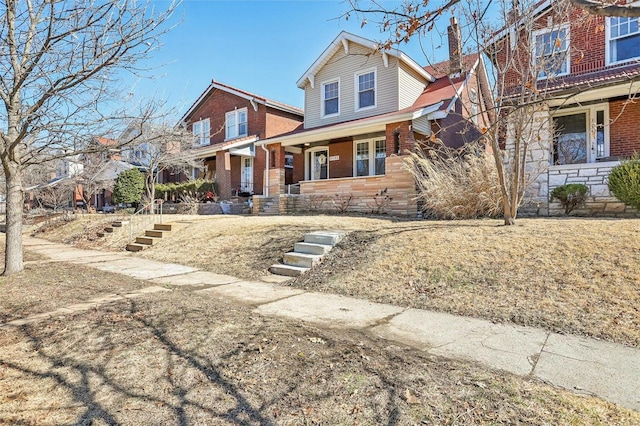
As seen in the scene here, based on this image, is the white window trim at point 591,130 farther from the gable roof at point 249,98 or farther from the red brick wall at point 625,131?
the gable roof at point 249,98

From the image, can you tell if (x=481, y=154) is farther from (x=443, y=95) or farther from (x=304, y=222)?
(x=443, y=95)

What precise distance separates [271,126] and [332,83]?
5011 millimetres

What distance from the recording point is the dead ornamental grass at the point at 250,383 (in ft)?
7.38

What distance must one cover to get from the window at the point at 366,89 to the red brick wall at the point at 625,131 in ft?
28.4

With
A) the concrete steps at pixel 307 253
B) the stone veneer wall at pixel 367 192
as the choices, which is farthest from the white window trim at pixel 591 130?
the concrete steps at pixel 307 253

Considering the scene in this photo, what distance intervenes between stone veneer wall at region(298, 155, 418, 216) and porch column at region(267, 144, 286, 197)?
120 cm

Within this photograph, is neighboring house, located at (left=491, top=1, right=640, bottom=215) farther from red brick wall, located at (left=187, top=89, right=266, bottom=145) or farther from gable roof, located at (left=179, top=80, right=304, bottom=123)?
red brick wall, located at (left=187, top=89, right=266, bottom=145)

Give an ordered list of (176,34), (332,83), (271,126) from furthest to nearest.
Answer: (271,126), (332,83), (176,34)

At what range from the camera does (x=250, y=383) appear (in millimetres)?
2641

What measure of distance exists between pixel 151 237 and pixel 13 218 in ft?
18.5

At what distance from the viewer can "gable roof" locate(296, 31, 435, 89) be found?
15.8 meters

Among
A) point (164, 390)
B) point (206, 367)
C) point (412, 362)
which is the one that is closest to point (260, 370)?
point (206, 367)

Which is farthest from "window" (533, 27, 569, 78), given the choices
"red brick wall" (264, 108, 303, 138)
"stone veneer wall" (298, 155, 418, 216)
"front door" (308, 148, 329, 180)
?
"red brick wall" (264, 108, 303, 138)

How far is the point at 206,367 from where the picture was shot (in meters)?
2.87
